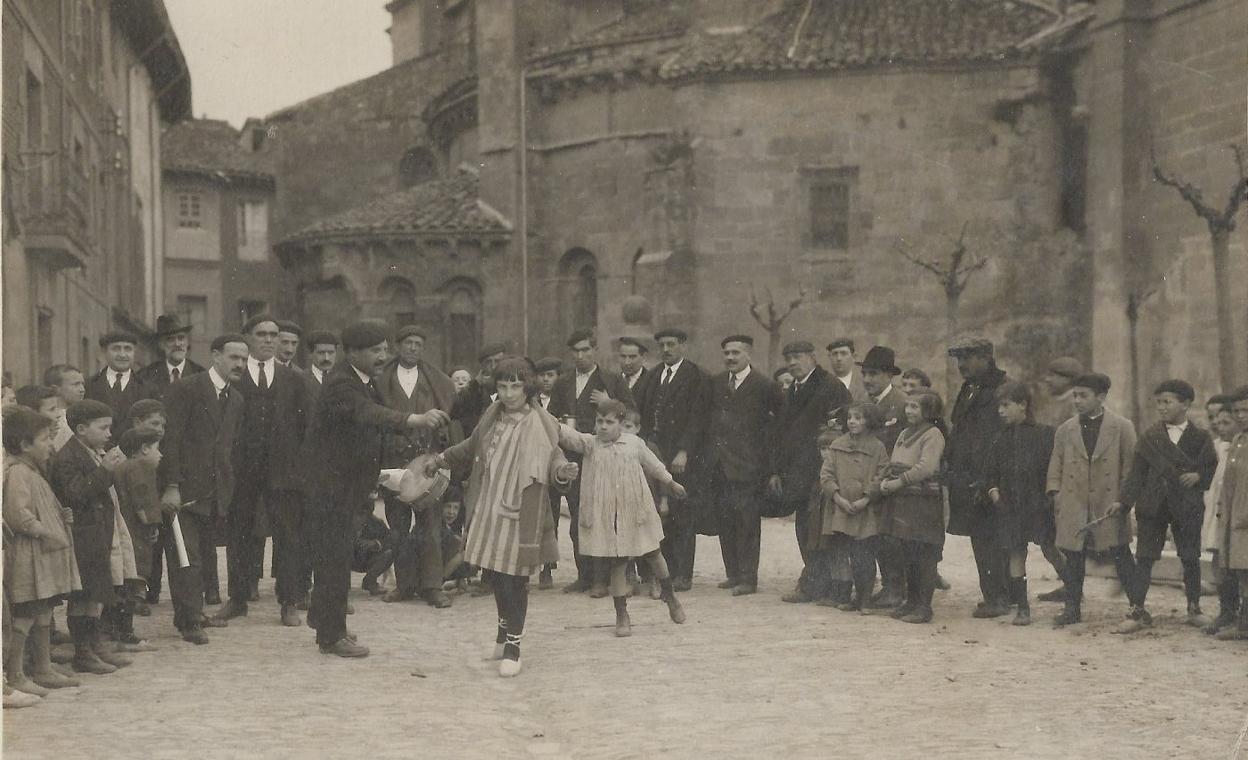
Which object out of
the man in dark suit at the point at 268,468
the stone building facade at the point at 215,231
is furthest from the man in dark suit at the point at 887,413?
the stone building facade at the point at 215,231

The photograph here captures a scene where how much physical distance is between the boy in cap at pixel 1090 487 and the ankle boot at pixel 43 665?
6125mm

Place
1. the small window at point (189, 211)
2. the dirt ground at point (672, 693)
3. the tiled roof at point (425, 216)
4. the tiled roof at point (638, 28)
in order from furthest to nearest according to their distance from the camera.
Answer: the small window at point (189, 211), the tiled roof at point (425, 216), the tiled roof at point (638, 28), the dirt ground at point (672, 693)

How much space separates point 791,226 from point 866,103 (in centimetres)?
235

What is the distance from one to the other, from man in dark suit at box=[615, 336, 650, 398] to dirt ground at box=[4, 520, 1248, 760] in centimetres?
225

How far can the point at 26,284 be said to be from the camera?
57.1ft

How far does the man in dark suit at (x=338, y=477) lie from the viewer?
28.7 feet

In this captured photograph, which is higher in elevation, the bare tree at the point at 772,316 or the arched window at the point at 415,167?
the arched window at the point at 415,167

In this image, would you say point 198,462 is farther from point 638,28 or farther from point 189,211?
point 189,211

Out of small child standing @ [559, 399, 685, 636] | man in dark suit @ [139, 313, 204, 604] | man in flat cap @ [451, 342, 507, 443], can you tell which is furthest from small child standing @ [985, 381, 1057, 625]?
man in dark suit @ [139, 313, 204, 604]

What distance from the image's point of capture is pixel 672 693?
771 centimetres

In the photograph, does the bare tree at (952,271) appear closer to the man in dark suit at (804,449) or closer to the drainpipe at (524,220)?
the drainpipe at (524,220)

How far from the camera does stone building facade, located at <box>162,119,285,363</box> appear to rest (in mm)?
44656

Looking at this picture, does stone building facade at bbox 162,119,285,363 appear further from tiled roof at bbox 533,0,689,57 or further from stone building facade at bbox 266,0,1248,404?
tiled roof at bbox 533,0,689,57

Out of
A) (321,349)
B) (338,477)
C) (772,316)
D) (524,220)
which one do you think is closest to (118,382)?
(321,349)
